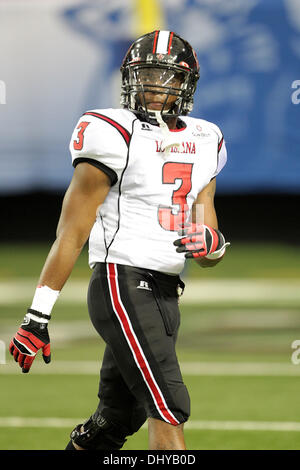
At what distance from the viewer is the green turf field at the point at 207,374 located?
447cm

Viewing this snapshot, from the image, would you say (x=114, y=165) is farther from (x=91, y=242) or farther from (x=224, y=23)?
(x=224, y=23)

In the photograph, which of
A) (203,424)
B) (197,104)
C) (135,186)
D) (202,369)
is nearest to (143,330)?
(135,186)

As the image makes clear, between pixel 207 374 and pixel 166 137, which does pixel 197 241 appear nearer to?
pixel 166 137

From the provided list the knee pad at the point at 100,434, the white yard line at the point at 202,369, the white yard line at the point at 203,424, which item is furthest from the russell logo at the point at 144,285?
the white yard line at the point at 202,369

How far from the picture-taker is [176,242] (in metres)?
2.95

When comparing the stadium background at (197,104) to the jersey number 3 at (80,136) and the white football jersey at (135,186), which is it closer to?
the white football jersey at (135,186)

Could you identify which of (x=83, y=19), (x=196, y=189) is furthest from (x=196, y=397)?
(x=83, y=19)

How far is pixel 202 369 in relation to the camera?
19.6ft

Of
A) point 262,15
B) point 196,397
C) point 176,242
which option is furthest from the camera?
point 262,15

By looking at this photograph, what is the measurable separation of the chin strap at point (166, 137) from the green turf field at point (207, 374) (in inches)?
69.3

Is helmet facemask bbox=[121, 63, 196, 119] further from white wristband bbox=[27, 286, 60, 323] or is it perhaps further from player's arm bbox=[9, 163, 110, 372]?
white wristband bbox=[27, 286, 60, 323]

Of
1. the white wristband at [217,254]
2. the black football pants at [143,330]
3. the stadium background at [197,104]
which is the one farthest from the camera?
the stadium background at [197,104]

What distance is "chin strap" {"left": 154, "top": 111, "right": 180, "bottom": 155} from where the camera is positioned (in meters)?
2.99

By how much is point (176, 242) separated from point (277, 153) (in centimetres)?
919
